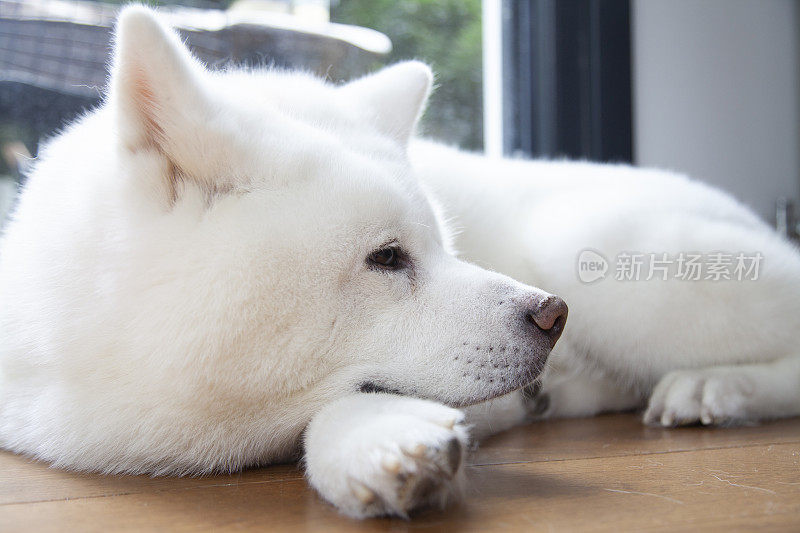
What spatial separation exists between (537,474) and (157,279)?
0.68 metres

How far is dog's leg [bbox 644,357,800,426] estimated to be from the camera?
63.9 inches

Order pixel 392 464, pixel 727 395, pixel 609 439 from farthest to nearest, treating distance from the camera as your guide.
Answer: pixel 727 395 < pixel 609 439 < pixel 392 464

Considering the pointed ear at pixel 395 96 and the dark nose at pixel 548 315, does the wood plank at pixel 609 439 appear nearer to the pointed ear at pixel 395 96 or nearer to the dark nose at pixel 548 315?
the dark nose at pixel 548 315

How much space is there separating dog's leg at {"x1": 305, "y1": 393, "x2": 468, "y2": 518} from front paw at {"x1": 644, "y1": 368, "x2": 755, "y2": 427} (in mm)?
803

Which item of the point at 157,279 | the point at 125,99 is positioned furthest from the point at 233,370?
the point at 125,99

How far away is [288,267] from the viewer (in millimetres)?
1120

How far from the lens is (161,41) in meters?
1.04

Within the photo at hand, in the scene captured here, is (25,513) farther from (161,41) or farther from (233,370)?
(161,41)

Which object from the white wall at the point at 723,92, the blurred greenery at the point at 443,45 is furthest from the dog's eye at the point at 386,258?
the white wall at the point at 723,92

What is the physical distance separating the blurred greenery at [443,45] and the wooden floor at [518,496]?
1.81m

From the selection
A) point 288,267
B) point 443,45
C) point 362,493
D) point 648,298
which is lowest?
point 362,493

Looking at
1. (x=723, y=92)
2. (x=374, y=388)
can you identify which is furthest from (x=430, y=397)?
(x=723, y=92)

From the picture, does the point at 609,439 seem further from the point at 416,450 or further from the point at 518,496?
the point at 416,450

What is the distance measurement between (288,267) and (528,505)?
0.49 meters
